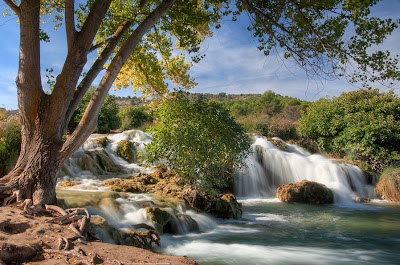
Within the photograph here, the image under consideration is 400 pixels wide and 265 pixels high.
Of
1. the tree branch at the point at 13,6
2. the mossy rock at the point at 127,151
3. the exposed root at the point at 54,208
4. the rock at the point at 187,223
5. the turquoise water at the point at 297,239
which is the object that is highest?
the tree branch at the point at 13,6

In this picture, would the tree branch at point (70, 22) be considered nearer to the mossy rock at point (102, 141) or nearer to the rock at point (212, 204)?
the rock at point (212, 204)

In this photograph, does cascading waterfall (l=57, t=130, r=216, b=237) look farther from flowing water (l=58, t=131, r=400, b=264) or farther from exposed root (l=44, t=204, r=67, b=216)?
exposed root (l=44, t=204, r=67, b=216)

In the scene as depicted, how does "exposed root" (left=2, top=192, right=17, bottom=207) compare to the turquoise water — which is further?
the turquoise water

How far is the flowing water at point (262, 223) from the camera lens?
286 inches

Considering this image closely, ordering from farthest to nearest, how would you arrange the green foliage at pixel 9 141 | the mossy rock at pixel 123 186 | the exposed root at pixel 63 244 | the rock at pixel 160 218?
the green foliage at pixel 9 141 < the mossy rock at pixel 123 186 < the rock at pixel 160 218 < the exposed root at pixel 63 244

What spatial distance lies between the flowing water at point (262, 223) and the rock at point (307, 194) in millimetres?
528

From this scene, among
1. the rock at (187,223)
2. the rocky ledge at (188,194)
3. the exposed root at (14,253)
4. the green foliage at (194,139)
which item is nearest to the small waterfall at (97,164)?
the rocky ledge at (188,194)

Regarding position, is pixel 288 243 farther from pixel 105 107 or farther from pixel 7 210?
Result: pixel 105 107

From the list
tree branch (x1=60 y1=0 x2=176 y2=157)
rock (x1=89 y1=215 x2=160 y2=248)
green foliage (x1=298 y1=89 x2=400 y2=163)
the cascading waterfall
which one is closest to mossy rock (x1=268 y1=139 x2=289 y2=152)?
green foliage (x1=298 y1=89 x2=400 y2=163)

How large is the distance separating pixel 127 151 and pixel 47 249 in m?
14.0

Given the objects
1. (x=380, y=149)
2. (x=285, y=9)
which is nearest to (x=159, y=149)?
(x=285, y=9)

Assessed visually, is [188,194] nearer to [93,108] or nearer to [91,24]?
[93,108]

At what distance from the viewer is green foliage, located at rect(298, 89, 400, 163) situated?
1978 cm

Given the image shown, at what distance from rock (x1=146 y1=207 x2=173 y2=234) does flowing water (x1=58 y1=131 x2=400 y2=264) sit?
177 mm
